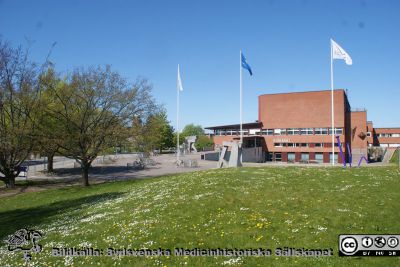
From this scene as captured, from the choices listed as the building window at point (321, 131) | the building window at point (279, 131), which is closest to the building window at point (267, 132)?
the building window at point (279, 131)

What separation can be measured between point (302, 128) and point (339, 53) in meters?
37.7

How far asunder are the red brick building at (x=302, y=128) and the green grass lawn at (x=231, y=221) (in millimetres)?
50302

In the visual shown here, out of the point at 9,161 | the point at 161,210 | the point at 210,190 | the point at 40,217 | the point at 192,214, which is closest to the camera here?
the point at 192,214

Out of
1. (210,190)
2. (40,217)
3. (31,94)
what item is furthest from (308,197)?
(31,94)

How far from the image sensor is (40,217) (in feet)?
57.6

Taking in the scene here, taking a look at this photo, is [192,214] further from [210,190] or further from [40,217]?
[40,217]

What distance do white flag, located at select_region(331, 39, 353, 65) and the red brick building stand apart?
35.8m

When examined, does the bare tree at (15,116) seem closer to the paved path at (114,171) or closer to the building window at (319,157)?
the paved path at (114,171)

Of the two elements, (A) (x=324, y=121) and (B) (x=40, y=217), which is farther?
(A) (x=324, y=121)

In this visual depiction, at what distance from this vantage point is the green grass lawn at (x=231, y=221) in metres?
8.92

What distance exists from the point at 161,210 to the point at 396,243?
8.10 m

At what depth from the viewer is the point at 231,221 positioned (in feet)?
35.9

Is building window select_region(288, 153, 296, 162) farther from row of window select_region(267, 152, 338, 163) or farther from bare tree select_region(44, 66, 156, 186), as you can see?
bare tree select_region(44, 66, 156, 186)

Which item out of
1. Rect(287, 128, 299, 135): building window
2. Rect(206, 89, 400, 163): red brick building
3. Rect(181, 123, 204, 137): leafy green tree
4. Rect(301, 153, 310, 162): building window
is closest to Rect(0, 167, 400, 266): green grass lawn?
Rect(301, 153, 310, 162): building window
